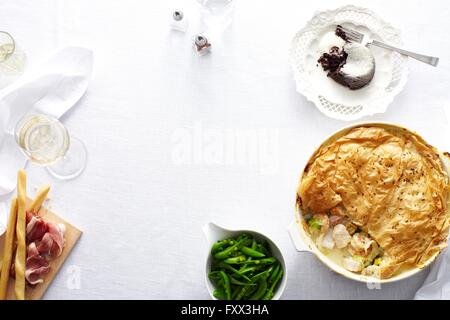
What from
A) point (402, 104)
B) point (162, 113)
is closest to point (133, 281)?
point (162, 113)

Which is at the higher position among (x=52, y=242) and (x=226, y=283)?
(x=226, y=283)

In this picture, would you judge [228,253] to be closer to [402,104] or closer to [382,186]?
[382,186]

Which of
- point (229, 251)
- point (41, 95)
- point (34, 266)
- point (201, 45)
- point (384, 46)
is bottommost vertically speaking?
point (34, 266)

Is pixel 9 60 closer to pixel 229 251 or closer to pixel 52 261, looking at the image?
pixel 52 261

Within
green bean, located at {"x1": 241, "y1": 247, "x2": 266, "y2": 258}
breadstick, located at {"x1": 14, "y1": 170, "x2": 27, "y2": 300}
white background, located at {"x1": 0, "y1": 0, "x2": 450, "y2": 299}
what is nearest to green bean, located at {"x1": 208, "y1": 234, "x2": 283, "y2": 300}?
green bean, located at {"x1": 241, "y1": 247, "x2": 266, "y2": 258}

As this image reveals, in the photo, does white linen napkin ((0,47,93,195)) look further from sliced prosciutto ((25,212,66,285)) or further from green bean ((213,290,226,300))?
green bean ((213,290,226,300))

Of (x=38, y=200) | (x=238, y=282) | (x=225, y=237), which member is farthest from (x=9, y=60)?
(x=238, y=282)
